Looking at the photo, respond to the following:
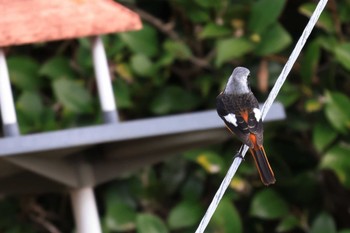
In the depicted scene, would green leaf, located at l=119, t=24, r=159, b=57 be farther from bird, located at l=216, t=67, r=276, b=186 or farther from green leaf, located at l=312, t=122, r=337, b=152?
bird, located at l=216, t=67, r=276, b=186

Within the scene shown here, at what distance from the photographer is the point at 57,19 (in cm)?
262

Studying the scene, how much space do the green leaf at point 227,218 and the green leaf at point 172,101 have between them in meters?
0.38

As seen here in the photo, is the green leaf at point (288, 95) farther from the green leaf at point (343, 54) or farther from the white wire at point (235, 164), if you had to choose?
the white wire at point (235, 164)

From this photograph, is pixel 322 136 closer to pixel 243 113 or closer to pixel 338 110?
pixel 338 110

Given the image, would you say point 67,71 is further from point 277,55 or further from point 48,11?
point 48,11

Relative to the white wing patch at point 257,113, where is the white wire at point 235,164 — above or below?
above

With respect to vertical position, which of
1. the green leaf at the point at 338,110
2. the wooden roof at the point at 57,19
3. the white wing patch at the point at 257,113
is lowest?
the green leaf at the point at 338,110

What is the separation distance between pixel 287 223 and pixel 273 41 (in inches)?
24.4

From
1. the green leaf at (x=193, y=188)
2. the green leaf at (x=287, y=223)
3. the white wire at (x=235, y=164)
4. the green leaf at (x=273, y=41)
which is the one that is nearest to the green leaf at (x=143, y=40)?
the green leaf at (x=273, y=41)

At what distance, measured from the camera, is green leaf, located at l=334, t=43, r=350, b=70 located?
3.32 meters

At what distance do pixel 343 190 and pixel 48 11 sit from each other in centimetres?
154

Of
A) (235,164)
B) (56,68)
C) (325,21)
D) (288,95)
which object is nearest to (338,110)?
(288,95)

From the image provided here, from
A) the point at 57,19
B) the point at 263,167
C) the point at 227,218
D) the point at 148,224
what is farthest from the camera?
the point at 227,218

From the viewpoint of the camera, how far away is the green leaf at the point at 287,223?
11.6ft
